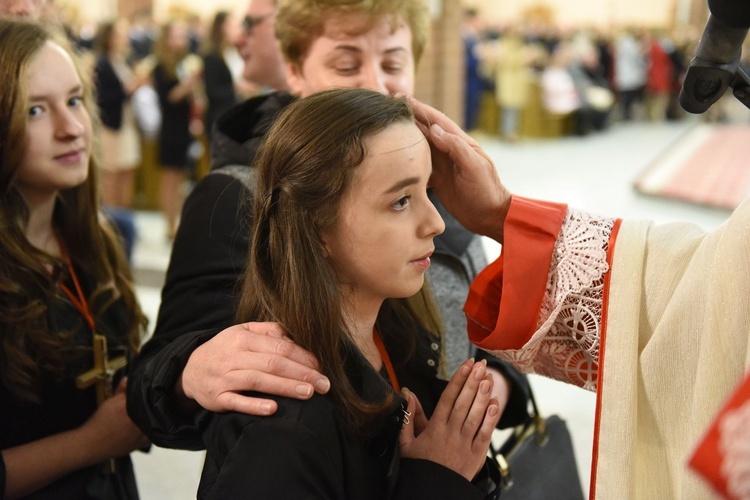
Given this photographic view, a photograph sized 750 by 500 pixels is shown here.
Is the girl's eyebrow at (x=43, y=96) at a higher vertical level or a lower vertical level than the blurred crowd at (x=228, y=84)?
higher

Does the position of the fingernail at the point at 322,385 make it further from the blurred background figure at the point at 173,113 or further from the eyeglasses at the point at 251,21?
the blurred background figure at the point at 173,113

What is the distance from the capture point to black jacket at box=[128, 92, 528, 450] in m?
1.35

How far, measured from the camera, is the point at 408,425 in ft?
4.24

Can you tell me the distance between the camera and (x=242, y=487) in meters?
1.07

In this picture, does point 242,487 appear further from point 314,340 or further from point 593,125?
point 593,125

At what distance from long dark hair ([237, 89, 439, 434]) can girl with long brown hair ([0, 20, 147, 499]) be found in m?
0.57

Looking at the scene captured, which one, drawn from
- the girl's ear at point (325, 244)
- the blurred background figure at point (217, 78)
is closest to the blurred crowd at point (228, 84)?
the blurred background figure at point (217, 78)

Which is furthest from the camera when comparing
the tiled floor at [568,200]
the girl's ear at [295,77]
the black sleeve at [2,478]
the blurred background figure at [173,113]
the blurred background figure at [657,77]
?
the blurred background figure at [657,77]

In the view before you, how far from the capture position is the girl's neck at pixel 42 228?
1.76 metres

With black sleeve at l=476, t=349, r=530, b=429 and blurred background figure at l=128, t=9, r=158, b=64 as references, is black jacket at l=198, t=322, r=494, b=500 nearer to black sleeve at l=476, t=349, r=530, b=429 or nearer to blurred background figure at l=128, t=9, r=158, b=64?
black sleeve at l=476, t=349, r=530, b=429

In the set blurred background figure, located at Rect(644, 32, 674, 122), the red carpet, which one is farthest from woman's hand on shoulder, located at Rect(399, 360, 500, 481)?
Answer: blurred background figure, located at Rect(644, 32, 674, 122)

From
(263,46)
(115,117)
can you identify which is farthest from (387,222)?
(115,117)

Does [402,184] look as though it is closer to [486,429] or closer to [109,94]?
[486,429]

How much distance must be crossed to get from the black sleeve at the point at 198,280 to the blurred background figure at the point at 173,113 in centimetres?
494
